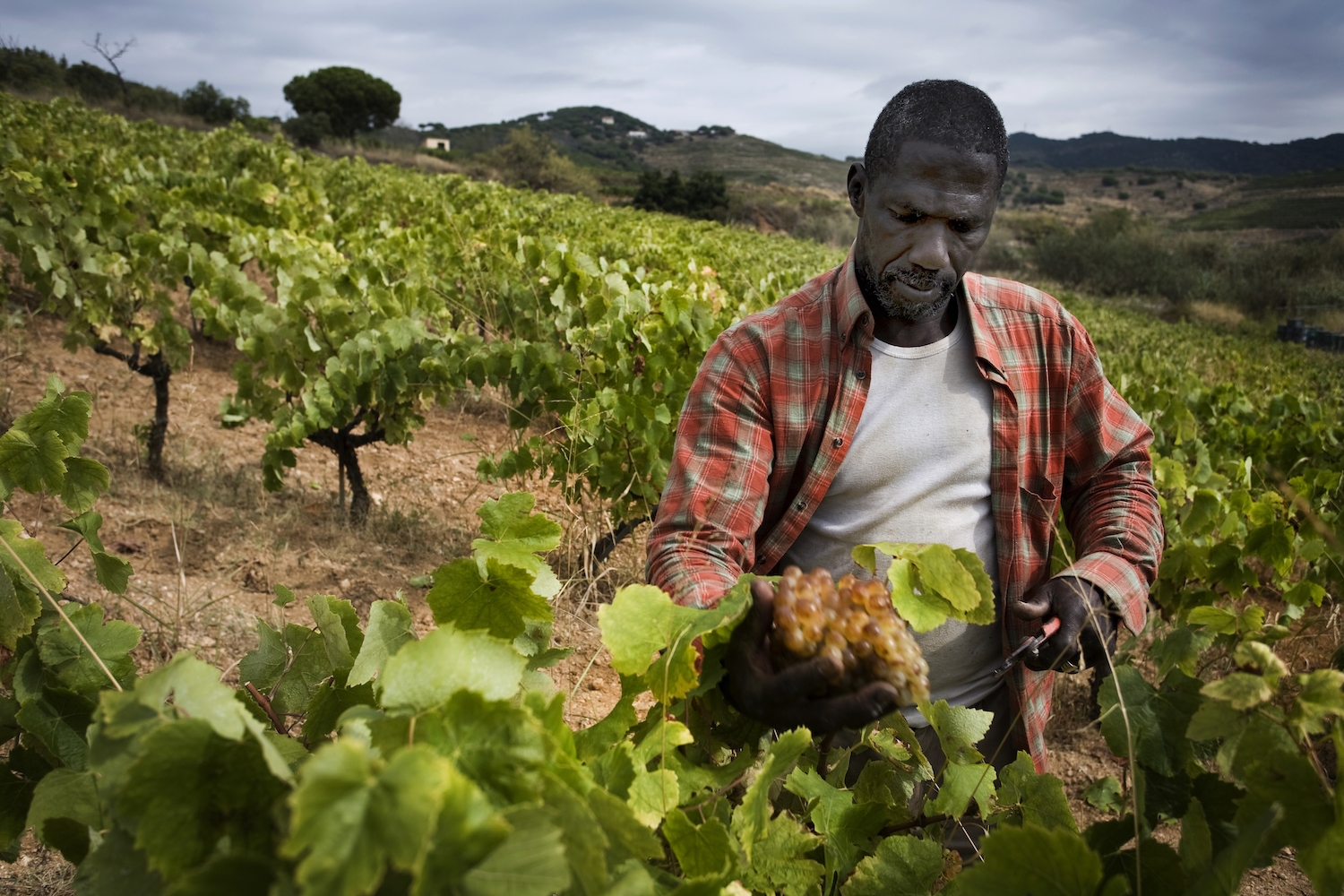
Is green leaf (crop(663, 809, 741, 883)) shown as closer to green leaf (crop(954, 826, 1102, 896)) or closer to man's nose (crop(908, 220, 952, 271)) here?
green leaf (crop(954, 826, 1102, 896))

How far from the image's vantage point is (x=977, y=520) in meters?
2.04

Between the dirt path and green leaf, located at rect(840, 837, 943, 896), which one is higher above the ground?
green leaf, located at rect(840, 837, 943, 896)

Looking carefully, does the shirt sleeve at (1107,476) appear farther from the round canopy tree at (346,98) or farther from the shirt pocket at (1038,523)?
the round canopy tree at (346,98)

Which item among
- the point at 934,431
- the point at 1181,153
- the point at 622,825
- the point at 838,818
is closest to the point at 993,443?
the point at 934,431

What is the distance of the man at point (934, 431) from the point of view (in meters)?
1.80

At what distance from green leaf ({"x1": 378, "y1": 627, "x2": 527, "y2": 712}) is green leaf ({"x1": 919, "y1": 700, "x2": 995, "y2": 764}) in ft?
2.62

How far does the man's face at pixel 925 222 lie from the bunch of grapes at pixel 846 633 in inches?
40.8

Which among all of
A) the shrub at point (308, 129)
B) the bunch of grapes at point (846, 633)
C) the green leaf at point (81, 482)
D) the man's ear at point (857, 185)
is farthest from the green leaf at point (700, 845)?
the shrub at point (308, 129)

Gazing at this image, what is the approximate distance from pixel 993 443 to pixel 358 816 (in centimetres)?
181

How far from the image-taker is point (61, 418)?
143cm

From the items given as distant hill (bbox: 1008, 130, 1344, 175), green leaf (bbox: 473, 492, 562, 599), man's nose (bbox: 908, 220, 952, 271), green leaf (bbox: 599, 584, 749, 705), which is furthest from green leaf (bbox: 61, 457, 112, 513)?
distant hill (bbox: 1008, 130, 1344, 175)

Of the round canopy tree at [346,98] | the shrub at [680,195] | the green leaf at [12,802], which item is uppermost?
Answer: the round canopy tree at [346,98]

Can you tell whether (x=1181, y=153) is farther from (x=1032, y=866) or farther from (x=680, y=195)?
(x=1032, y=866)

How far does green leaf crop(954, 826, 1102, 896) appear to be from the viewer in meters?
0.70
